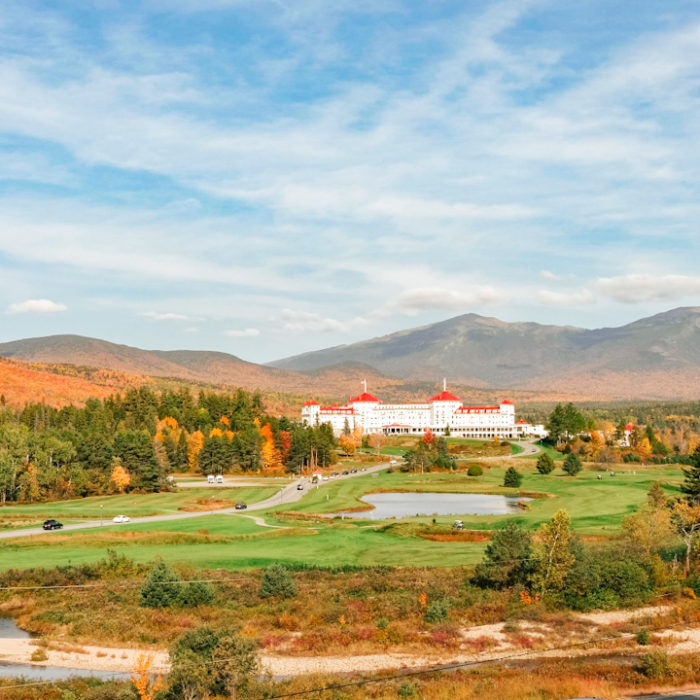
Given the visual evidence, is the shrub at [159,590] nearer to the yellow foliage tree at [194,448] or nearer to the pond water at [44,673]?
the pond water at [44,673]

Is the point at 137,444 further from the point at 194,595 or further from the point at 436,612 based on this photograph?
the point at 436,612

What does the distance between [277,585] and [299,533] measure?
957 inches

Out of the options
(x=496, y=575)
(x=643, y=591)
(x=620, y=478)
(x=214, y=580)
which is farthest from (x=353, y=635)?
(x=620, y=478)

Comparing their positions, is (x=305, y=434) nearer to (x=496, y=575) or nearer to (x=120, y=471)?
(x=120, y=471)

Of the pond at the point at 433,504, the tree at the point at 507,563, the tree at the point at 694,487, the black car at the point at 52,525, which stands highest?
the tree at the point at 694,487

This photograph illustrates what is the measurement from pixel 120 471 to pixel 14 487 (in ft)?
45.8

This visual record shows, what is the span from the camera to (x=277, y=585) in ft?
143

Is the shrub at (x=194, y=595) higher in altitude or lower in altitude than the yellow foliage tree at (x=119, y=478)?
lower

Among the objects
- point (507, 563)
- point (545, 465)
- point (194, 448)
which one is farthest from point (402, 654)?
point (194, 448)

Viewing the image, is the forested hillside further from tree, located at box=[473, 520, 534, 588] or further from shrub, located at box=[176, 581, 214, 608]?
tree, located at box=[473, 520, 534, 588]

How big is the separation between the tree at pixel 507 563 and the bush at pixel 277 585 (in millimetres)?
11331

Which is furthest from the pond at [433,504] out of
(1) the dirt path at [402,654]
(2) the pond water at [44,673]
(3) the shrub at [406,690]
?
(3) the shrub at [406,690]

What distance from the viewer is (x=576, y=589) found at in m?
41.8

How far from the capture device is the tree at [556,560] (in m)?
42.1
